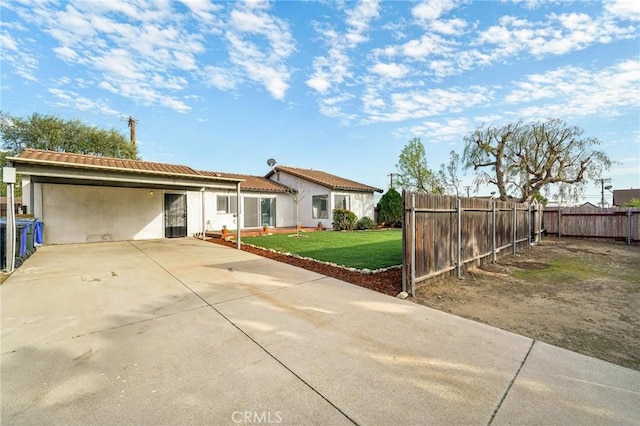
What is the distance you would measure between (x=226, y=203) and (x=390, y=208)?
430 inches

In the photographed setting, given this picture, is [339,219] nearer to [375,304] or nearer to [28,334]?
[375,304]

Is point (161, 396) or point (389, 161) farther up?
point (389, 161)

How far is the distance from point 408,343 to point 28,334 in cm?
472

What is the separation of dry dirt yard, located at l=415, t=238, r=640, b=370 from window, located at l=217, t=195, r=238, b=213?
1300cm

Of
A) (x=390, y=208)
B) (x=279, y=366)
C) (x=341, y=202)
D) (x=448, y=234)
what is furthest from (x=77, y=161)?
(x=390, y=208)

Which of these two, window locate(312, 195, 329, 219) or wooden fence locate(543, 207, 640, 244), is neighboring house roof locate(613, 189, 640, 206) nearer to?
wooden fence locate(543, 207, 640, 244)

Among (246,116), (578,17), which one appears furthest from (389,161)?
(578,17)

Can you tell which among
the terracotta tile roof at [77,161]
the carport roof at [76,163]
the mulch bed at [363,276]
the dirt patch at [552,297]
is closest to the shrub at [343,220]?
the carport roof at [76,163]

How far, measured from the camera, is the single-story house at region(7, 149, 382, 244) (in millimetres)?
9141

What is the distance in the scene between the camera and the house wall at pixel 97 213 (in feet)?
37.9

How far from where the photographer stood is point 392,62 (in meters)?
11.1

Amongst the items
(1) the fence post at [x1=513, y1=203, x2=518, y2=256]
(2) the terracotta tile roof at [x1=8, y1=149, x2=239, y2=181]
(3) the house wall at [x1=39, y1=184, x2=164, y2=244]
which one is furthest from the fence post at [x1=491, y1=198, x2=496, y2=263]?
(3) the house wall at [x1=39, y1=184, x2=164, y2=244]

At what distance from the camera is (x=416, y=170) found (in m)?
23.3

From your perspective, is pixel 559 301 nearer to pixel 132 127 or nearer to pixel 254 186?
pixel 254 186
